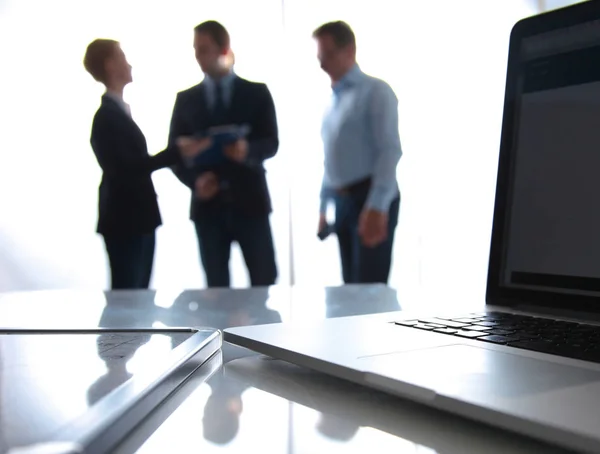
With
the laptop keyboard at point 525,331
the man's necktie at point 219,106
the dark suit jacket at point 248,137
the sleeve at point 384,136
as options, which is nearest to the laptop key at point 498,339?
the laptop keyboard at point 525,331

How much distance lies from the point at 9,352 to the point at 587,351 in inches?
11.5

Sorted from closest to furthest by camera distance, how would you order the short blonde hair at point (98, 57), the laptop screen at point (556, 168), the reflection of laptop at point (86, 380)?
the reflection of laptop at point (86, 380)
the laptop screen at point (556, 168)
the short blonde hair at point (98, 57)

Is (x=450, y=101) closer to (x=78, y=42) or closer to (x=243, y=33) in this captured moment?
(x=243, y=33)

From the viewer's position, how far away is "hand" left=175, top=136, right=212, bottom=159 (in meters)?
2.58

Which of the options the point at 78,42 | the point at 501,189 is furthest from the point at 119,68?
the point at 501,189

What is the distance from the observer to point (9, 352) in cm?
33

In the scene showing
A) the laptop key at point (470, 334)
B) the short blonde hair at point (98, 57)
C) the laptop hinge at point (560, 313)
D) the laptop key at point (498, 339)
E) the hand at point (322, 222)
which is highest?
the short blonde hair at point (98, 57)

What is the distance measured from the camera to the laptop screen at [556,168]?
46 centimetres

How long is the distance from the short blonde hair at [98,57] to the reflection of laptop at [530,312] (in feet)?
7.94

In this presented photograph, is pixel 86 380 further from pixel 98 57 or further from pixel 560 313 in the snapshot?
pixel 98 57

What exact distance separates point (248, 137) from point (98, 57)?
75cm

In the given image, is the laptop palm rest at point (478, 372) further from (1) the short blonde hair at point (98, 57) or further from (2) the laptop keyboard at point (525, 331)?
(1) the short blonde hair at point (98, 57)

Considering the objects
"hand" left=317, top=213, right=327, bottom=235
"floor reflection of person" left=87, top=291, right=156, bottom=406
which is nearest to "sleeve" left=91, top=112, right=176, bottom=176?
"hand" left=317, top=213, right=327, bottom=235

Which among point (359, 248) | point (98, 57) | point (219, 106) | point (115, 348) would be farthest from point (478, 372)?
point (98, 57)
